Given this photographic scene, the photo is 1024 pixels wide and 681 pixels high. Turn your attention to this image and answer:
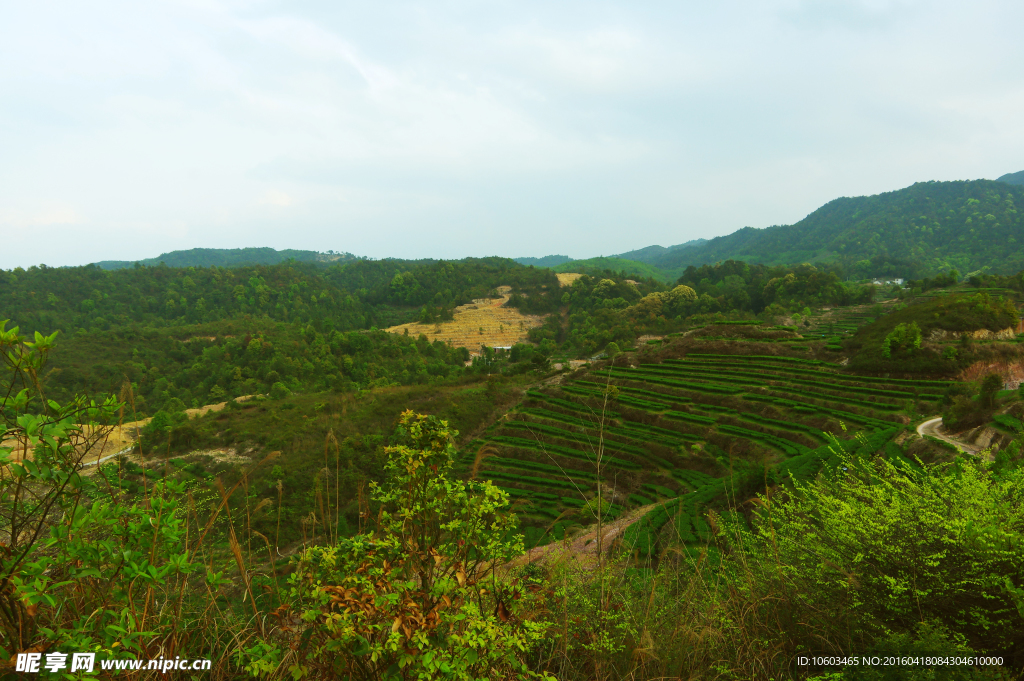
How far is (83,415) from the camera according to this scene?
2041 millimetres

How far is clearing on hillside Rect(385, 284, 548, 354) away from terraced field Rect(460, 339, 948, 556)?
52.4m

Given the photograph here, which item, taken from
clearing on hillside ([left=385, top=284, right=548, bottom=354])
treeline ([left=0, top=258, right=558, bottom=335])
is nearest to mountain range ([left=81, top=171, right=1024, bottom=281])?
treeline ([left=0, top=258, right=558, bottom=335])

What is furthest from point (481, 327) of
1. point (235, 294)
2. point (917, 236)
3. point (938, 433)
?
point (917, 236)

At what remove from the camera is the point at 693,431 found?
31.3 metres

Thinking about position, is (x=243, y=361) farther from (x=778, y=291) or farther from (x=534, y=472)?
(x=778, y=291)

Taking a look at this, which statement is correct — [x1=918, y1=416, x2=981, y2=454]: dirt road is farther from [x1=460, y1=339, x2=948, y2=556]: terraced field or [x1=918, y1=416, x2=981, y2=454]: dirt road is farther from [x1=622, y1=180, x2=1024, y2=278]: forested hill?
[x1=622, y1=180, x2=1024, y2=278]: forested hill

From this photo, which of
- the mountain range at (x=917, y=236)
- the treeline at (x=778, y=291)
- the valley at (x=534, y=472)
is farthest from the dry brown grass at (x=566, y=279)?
the treeline at (x=778, y=291)

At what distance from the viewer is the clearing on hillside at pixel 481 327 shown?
306 ft

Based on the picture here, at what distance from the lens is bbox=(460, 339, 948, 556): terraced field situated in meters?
23.4

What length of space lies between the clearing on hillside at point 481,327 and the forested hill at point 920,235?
94859 mm

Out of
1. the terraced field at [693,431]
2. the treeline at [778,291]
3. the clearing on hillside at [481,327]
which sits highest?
the treeline at [778,291]

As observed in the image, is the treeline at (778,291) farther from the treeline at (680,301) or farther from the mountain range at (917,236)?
the mountain range at (917,236)

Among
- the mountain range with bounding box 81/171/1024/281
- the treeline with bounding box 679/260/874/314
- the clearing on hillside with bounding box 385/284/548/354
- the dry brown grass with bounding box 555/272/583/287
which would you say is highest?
the mountain range with bounding box 81/171/1024/281

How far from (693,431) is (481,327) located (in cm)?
7211
